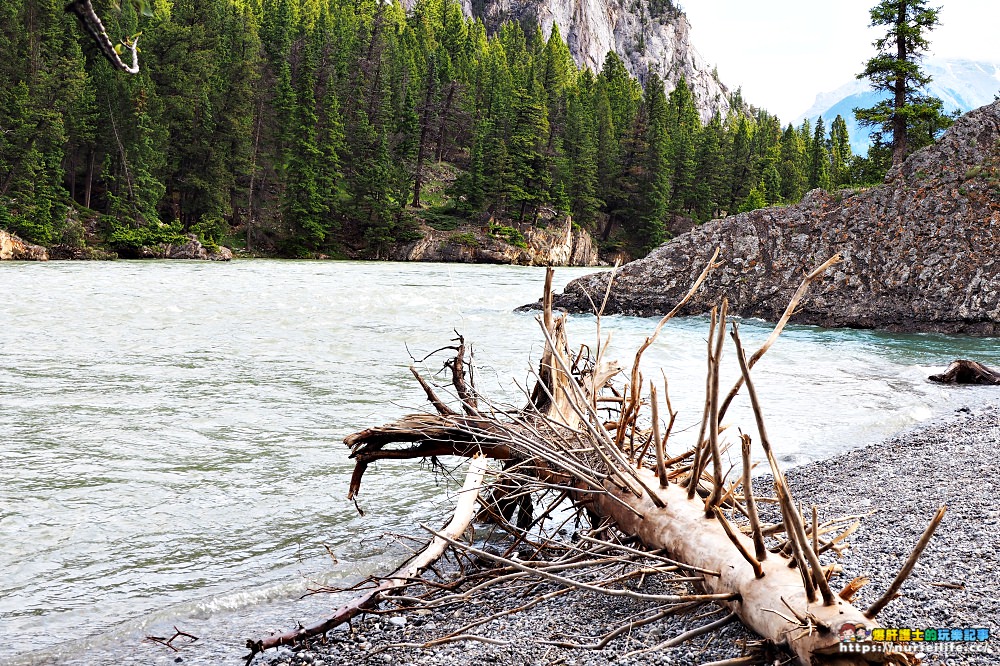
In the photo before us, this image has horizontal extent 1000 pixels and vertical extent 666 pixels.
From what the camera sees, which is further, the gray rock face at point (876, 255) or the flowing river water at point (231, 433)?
the gray rock face at point (876, 255)

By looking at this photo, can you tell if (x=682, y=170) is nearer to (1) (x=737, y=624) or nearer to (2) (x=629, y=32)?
(1) (x=737, y=624)

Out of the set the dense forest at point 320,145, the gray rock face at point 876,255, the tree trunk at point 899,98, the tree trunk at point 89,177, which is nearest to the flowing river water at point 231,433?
the gray rock face at point 876,255

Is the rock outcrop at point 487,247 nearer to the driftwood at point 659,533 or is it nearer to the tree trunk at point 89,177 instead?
the tree trunk at point 89,177

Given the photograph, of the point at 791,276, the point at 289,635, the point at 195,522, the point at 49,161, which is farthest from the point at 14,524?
the point at 49,161

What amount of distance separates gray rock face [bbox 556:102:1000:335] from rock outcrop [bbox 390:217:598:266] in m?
31.1

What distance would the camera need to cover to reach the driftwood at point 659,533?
220cm

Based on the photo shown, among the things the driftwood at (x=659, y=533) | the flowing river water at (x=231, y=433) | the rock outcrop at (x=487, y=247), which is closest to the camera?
the driftwood at (x=659, y=533)

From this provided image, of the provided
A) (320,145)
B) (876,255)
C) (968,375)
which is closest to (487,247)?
(320,145)

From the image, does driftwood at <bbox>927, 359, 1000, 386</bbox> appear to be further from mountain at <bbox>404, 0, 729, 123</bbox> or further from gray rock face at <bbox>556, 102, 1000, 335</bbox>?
mountain at <bbox>404, 0, 729, 123</bbox>

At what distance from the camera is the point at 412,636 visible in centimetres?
313

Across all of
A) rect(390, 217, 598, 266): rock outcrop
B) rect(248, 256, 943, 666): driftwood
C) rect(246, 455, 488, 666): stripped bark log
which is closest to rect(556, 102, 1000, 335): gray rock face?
rect(248, 256, 943, 666): driftwood

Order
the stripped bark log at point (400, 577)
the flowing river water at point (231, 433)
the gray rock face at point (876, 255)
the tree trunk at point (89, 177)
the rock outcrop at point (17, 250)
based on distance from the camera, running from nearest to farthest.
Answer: the stripped bark log at point (400, 577), the flowing river water at point (231, 433), the gray rock face at point (876, 255), the rock outcrop at point (17, 250), the tree trunk at point (89, 177)

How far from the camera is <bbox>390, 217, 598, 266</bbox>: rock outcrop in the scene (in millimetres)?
52125

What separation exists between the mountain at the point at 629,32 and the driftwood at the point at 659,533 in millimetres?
142316
